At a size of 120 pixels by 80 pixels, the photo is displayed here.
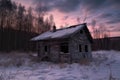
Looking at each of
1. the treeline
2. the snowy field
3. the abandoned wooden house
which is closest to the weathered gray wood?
the abandoned wooden house

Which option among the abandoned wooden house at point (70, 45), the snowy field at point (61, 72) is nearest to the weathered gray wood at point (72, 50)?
the abandoned wooden house at point (70, 45)

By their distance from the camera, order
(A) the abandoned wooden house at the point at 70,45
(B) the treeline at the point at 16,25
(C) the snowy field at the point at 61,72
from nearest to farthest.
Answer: (C) the snowy field at the point at 61,72 < (A) the abandoned wooden house at the point at 70,45 < (B) the treeline at the point at 16,25

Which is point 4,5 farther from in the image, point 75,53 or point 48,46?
point 75,53

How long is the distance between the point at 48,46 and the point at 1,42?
1958 cm

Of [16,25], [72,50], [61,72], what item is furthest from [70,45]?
[16,25]

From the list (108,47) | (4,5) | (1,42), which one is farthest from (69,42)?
(108,47)

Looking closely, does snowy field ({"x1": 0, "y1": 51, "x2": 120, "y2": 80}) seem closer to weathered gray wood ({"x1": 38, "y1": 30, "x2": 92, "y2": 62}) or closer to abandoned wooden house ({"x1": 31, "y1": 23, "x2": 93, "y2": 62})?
weathered gray wood ({"x1": 38, "y1": 30, "x2": 92, "y2": 62})

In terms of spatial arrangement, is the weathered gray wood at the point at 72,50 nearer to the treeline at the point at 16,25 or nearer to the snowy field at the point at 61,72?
the snowy field at the point at 61,72

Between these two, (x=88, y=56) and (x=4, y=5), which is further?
(x=4, y=5)

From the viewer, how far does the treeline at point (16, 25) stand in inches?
1657

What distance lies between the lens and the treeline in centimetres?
4209

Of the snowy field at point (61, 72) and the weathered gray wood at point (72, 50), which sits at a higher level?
the weathered gray wood at point (72, 50)

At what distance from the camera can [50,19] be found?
2589 inches

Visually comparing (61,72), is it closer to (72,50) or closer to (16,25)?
(72,50)
